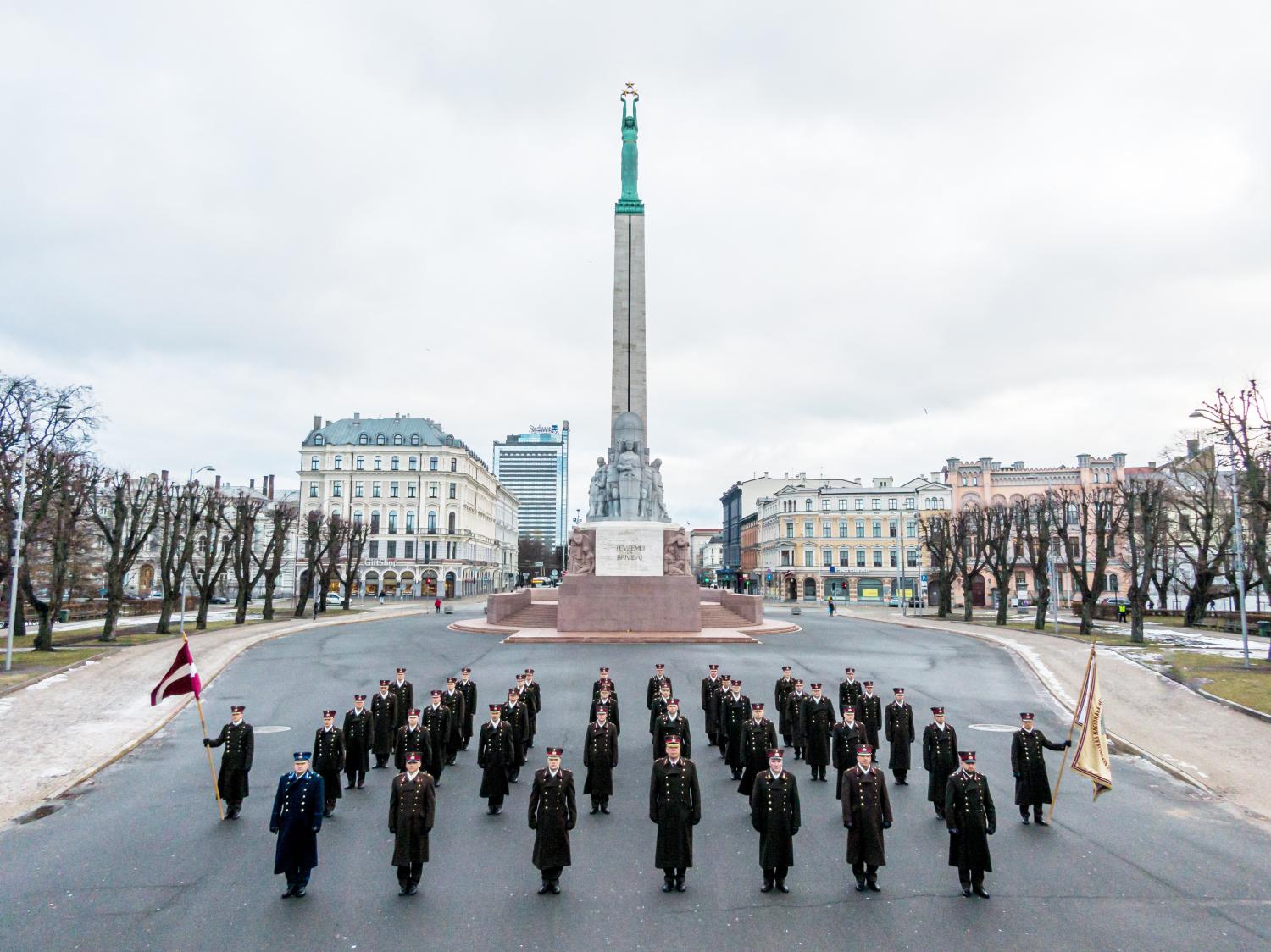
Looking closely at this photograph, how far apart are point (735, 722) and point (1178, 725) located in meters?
10.1

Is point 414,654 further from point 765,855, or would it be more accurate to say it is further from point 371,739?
point 765,855

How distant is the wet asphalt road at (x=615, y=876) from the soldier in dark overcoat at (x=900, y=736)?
27 cm

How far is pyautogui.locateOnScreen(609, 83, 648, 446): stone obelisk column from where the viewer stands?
115 feet

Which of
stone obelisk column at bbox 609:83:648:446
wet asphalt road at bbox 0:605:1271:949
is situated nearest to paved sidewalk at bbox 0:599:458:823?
wet asphalt road at bbox 0:605:1271:949

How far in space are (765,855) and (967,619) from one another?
131 feet

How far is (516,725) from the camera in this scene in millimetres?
11094

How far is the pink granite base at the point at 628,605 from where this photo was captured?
95.0 feet

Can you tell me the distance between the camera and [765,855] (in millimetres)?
7449

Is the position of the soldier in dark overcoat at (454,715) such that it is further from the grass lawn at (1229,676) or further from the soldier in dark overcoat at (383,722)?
the grass lawn at (1229,676)

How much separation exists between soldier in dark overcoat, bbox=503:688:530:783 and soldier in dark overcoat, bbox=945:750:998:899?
18.3 ft

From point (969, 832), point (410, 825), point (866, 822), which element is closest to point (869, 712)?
point (969, 832)

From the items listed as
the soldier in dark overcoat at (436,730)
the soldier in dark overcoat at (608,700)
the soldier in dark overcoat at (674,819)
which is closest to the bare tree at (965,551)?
the soldier in dark overcoat at (608,700)

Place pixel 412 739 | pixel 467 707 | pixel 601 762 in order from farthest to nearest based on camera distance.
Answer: pixel 467 707, pixel 412 739, pixel 601 762

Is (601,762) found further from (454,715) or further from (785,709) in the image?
(785,709)
